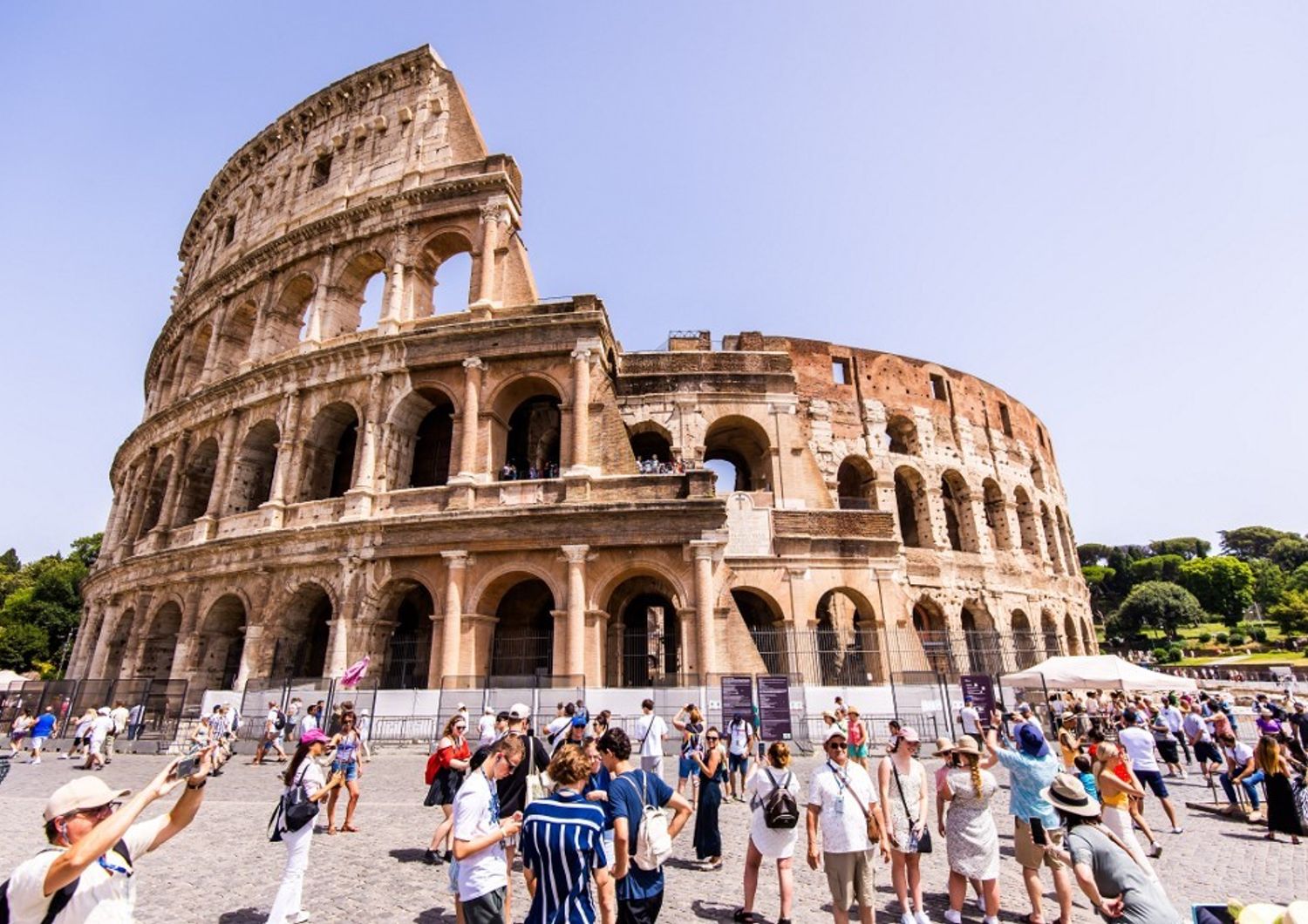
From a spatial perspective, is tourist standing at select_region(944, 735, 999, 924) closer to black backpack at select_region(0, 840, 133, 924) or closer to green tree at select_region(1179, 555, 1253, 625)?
black backpack at select_region(0, 840, 133, 924)

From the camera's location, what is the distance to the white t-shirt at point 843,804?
415 cm

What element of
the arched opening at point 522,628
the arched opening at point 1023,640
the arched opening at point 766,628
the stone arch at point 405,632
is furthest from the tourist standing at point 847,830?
the arched opening at point 1023,640

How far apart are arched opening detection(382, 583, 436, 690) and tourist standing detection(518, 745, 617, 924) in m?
13.5

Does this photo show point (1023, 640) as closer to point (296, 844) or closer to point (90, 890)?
point (296, 844)

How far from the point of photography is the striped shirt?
2951 mm

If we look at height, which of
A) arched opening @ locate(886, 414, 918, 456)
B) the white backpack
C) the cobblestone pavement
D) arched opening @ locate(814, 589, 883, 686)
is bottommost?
the cobblestone pavement

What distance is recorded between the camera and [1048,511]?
27.8 meters

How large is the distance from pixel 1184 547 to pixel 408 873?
9833cm

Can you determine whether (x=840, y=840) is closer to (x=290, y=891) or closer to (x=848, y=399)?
(x=290, y=891)

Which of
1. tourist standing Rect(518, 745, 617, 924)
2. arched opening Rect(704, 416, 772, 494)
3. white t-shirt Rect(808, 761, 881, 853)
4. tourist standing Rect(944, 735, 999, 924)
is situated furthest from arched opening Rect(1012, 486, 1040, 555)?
tourist standing Rect(518, 745, 617, 924)

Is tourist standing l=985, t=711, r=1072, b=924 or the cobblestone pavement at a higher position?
tourist standing l=985, t=711, r=1072, b=924

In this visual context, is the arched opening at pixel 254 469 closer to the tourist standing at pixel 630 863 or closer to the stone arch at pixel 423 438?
the stone arch at pixel 423 438

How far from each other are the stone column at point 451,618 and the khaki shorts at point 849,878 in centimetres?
1176

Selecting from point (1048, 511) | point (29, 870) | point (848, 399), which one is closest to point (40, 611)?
point (848, 399)
